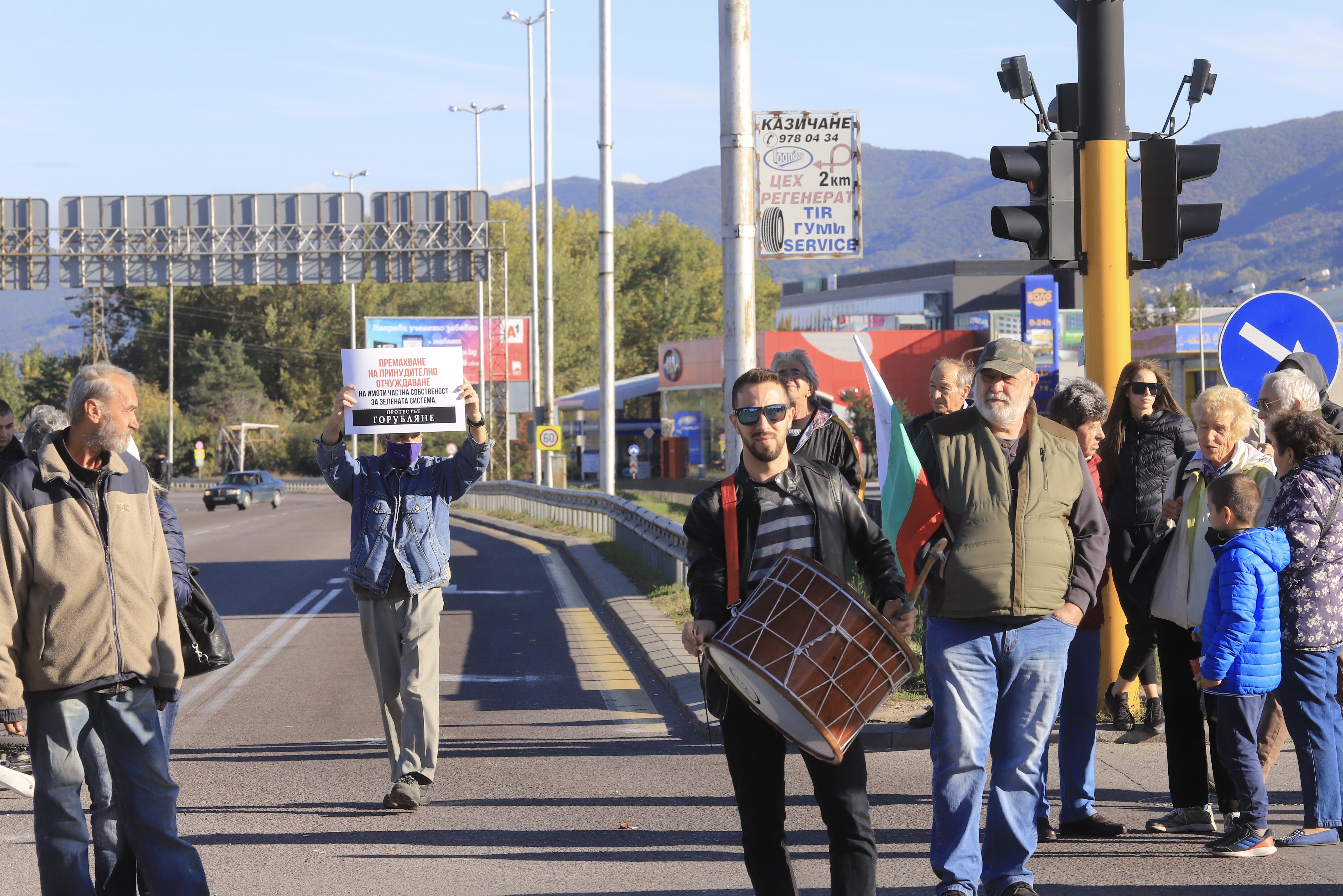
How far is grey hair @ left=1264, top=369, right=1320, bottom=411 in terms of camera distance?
21.5 feet

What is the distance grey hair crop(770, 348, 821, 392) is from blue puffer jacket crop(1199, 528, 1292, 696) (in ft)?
7.39

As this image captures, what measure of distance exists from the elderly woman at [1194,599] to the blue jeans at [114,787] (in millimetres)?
3974

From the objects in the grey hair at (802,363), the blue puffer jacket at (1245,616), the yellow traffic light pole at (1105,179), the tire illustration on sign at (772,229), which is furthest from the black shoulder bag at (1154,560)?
the tire illustration on sign at (772,229)

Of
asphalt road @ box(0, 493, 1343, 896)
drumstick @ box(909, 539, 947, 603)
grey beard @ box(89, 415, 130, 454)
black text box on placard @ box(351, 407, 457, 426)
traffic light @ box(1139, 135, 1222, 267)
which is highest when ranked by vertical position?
traffic light @ box(1139, 135, 1222, 267)

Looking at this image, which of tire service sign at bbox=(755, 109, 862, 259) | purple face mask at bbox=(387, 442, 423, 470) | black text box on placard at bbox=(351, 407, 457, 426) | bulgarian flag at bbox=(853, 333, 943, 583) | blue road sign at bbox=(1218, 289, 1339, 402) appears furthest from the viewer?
tire service sign at bbox=(755, 109, 862, 259)

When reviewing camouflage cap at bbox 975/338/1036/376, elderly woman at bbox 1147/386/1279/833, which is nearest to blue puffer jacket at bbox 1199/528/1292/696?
elderly woman at bbox 1147/386/1279/833

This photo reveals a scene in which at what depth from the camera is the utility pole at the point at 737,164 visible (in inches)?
457

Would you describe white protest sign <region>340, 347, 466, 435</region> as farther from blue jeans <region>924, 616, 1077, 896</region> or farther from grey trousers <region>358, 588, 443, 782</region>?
blue jeans <region>924, 616, 1077, 896</region>

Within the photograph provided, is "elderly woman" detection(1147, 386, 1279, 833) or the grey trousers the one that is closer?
"elderly woman" detection(1147, 386, 1279, 833)

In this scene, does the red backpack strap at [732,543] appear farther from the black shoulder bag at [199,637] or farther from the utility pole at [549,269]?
the utility pole at [549,269]

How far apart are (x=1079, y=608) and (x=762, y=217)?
6.97 metres

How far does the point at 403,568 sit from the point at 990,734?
3063 mm

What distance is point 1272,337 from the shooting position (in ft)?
29.0

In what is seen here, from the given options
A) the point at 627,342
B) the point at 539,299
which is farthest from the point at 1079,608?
the point at 627,342
